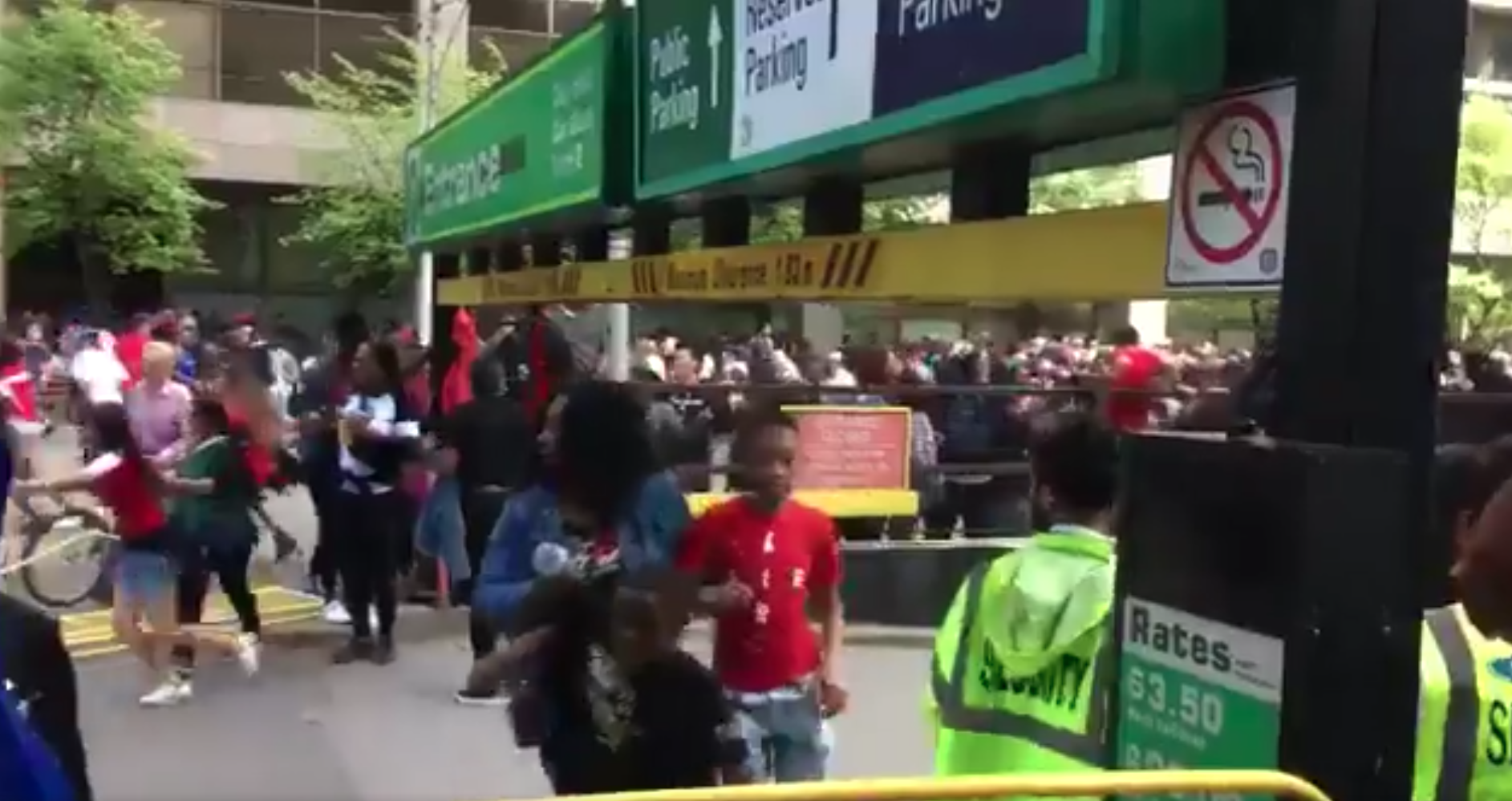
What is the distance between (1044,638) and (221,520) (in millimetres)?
6798

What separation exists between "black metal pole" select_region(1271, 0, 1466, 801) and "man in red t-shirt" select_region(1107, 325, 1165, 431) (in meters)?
6.63

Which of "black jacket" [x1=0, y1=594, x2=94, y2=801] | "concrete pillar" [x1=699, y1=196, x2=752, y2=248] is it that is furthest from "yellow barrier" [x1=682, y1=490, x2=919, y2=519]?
"black jacket" [x1=0, y1=594, x2=94, y2=801]

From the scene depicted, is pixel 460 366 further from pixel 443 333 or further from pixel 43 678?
pixel 43 678

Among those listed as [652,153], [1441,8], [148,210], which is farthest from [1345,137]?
[148,210]

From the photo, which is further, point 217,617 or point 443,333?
point 443,333

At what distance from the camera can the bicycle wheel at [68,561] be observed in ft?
39.5

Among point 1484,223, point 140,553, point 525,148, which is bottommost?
point 140,553

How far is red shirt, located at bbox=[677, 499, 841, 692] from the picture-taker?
567 centimetres

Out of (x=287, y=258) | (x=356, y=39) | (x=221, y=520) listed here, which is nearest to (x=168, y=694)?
(x=221, y=520)

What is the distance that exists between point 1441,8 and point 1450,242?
0.35m

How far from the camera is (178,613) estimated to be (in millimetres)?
9953

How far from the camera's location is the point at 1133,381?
1176 centimetres

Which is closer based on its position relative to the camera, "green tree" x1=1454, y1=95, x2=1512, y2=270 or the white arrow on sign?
the white arrow on sign

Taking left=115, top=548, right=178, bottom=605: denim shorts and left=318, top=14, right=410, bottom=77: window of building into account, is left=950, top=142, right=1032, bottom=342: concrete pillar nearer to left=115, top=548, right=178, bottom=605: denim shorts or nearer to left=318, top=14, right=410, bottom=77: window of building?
left=115, top=548, right=178, bottom=605: denim shorts
